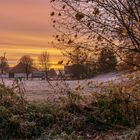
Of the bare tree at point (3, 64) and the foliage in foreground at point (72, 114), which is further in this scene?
the bare tree at point (3, 64)

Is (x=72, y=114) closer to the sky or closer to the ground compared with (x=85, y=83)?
closer to the ground

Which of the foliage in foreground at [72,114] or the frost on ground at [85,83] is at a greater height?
the frost on ground at [85,83]

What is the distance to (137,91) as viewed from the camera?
12.4 m

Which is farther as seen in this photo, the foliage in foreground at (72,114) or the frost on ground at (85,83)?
the frost on ground at (85,83)

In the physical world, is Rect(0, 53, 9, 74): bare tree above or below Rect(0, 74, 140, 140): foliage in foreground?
above

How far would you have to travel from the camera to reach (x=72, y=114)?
1266 centimetres

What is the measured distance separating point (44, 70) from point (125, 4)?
18.7ft

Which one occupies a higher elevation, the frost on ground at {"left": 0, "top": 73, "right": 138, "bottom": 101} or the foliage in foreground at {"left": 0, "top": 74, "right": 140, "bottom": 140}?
the frost on ground at {"left": 0, "top": 73, "right": 138, "bottom": 101}

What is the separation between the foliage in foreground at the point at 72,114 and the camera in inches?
454

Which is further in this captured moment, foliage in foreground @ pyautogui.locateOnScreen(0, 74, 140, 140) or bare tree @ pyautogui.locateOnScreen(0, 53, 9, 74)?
bare tree @ pyautogui.locateOnScreen(0, 53, 9, 74)

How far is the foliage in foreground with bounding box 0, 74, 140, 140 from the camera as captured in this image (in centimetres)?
1154

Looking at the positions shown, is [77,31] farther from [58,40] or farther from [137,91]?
[137,91]

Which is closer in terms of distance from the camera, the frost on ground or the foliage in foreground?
the foliage in foreground

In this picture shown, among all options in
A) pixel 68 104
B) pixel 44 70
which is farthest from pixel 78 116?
pixel 44 70
